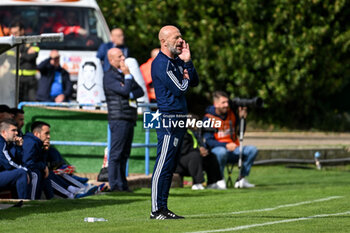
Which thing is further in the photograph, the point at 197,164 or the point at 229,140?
the point at 229,140

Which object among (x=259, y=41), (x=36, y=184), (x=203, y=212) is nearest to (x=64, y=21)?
(x=259, y=41)

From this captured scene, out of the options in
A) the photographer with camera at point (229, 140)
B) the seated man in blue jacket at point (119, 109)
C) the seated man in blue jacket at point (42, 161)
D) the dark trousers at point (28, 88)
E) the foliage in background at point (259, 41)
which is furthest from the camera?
the foliage in background at point (259, 41)

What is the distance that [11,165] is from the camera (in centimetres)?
1355

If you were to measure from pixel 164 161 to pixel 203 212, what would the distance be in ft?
6.94

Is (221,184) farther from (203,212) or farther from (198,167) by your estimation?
(203,212)

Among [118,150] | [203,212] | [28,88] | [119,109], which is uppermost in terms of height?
[28,88]

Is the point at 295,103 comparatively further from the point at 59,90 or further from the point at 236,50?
the point at 59,90

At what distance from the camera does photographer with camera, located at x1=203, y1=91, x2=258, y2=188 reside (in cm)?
1712

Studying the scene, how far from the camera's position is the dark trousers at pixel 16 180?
1343 cm

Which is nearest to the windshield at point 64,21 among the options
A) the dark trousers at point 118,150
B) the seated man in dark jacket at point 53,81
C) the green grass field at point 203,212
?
the seated man in dark jacket at point 53,81

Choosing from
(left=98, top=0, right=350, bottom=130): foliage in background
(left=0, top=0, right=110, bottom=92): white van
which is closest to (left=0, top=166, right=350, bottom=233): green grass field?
(left=0, top=0, right=110, bottom=92): white van

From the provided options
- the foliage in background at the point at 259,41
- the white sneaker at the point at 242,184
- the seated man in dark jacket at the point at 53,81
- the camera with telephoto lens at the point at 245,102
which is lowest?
the white sneaker at the point at 242,184

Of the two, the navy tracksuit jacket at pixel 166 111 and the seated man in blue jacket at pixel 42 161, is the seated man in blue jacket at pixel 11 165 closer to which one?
the seated man in blue jacket at pixel 42 161

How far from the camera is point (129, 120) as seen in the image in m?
15.1
